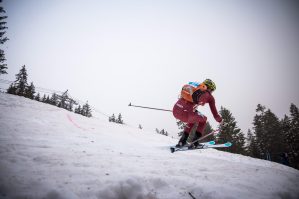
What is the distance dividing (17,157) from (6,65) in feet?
133

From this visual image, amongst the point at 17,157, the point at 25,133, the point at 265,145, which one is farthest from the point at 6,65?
the point at 265,145

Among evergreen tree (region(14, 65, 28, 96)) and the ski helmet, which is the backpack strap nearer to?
the ski helmet

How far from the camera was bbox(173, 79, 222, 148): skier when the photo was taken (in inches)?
271

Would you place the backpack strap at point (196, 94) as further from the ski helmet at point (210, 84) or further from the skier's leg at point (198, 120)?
the skier's leg at point (198, 120)

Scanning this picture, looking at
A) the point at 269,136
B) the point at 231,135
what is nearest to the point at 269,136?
the point at 269,136

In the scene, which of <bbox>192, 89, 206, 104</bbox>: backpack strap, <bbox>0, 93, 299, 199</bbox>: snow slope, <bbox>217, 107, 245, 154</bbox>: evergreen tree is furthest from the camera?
<bbox>217, 107, 245, 154</bbox>: evergreen tree

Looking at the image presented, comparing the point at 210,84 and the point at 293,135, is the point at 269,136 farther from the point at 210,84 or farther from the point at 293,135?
the point at 210,84

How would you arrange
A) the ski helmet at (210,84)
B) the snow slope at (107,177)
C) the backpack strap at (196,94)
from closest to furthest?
1. the snow slope at (107,177)
2. the backpack strap at (196,94)
3. the ski helmet at (210,84)

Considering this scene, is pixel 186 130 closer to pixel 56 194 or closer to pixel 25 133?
pixel 56 194

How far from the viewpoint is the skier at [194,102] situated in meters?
6.88

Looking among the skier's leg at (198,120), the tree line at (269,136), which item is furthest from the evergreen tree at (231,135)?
the skier's leg at (198,120)

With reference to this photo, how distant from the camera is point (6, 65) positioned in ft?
116

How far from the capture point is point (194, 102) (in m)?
6.97

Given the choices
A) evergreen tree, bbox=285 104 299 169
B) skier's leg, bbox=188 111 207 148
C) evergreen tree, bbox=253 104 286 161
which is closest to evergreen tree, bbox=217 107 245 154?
evergreen tree, bbox=253 104 286 161
